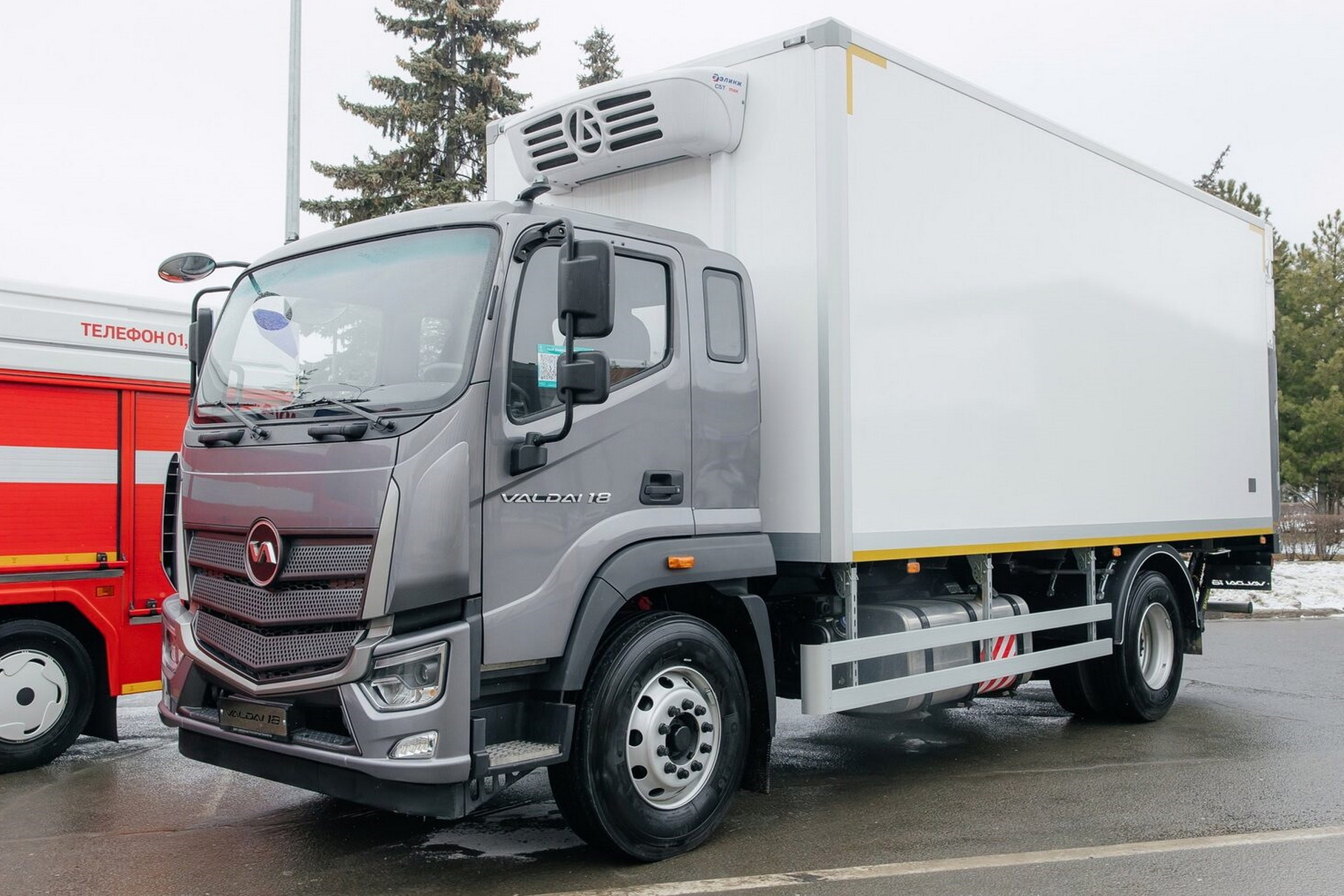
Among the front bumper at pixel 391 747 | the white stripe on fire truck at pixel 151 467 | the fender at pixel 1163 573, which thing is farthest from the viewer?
the fender at pixel 1163 573

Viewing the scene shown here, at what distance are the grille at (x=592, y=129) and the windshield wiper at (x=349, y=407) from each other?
233 cm

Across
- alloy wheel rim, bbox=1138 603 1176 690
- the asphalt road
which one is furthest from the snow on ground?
the asphalt road

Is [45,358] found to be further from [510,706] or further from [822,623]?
[822,623]

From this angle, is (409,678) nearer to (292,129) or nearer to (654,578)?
(654,578)

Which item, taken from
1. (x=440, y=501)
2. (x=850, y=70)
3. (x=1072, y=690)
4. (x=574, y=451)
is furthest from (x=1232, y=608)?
(x=440, y=501)

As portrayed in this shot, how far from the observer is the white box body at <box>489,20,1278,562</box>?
6027mm

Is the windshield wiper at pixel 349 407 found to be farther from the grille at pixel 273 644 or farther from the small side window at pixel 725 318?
the small side window at pixel 725 318

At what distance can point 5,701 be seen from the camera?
696 centimetres

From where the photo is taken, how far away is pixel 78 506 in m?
7.26

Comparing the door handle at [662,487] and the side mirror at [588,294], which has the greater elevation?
the side mirror at [588,294]

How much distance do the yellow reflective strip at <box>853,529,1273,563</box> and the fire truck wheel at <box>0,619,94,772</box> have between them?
15.3ft

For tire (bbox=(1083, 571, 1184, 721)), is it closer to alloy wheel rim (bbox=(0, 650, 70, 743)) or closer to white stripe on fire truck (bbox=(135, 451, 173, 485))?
white stripe on fire truck (bbox=(135, 451, 173, 485))

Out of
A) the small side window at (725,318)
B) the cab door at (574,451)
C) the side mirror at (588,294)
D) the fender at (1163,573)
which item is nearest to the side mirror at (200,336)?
the cab door at (574,451)

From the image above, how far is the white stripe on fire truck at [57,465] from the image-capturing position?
6.99m
